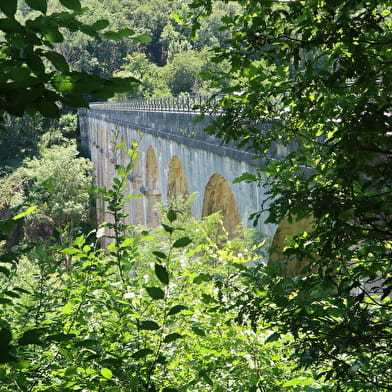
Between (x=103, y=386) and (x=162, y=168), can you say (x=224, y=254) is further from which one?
(x=162, y=168)

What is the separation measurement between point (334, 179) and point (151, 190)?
2124 cm

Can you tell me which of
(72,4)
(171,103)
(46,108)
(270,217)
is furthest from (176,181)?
(46,108)

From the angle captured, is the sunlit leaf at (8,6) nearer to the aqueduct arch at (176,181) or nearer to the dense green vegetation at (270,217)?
the dense green vegetation at (270,217)

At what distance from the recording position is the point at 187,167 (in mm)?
15469

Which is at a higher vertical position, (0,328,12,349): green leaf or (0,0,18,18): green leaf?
(0,0,18,18): green leaf

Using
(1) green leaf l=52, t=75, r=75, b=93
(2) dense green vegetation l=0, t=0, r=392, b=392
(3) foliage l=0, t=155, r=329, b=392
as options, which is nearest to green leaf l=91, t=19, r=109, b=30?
(2) dense green vegetation l=0, t=0, r=392, b=392

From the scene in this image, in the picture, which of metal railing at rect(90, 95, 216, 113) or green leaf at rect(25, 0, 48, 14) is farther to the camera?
metal railing at rect(90, 95, 216, 113)

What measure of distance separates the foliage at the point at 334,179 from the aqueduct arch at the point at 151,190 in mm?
19948

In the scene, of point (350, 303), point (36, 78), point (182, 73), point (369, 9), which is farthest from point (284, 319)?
point (182, 73)

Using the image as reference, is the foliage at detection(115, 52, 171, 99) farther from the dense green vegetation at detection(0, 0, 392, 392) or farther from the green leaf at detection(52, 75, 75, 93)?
the green leaf at detection(52, 75, 75, 93)

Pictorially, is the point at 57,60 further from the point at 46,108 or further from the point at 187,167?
the point at 187,167

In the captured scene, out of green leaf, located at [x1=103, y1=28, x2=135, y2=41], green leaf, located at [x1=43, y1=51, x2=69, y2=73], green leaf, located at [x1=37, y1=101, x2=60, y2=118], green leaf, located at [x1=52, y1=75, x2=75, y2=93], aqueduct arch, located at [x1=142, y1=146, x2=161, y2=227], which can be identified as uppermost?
green leaf, located at [x1=103, y1=28, x2=135, y2=41]

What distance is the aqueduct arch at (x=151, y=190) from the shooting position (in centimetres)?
2328

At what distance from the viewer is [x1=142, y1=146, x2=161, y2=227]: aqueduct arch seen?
23281 millimetres
